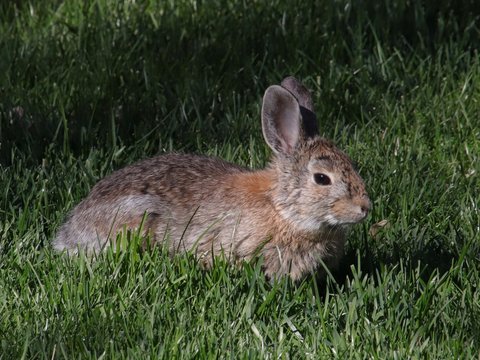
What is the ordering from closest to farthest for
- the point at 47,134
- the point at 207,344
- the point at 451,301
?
the point at 207,344 < the point at 451,301 < the point at 47,134

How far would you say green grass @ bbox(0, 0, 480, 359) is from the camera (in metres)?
4.21

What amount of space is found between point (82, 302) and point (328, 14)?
319 cm

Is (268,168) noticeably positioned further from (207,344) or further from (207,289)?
(207,344)

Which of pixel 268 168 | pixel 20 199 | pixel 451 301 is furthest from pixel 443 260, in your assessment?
pixel 20 199

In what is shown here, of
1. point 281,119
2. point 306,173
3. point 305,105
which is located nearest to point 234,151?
point 305,105

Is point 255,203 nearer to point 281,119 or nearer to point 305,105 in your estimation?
point 281,119

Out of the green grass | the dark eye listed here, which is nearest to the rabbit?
→ the dark eye

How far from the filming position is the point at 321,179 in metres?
4.78

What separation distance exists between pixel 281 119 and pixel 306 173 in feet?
0.94

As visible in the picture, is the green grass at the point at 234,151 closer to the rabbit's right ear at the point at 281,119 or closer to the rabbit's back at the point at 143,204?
the rabbit's back at the point at 143,204

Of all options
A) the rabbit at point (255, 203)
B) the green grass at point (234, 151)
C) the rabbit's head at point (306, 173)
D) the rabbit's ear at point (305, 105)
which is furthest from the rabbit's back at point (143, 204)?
the rabbit's ear at point (305, 105)

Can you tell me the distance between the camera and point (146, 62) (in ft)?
21.4

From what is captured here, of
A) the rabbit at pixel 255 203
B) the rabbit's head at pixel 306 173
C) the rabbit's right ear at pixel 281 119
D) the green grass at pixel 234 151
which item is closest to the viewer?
the green grass at pixel 234 151

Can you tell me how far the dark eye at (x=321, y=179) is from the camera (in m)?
4.75
